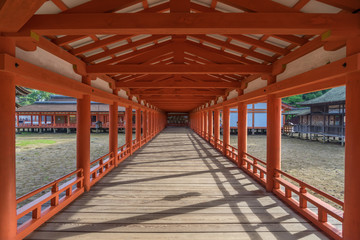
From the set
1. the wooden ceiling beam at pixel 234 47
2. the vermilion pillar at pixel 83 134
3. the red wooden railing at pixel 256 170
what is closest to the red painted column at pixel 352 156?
the wooden ceiling beam at pixel 234 47

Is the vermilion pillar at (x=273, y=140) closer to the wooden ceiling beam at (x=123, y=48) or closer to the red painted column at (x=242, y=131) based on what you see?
the red painted column at (x=242, y=131)

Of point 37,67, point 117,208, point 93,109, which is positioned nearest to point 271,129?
point 117,208

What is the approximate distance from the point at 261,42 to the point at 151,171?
214 inches

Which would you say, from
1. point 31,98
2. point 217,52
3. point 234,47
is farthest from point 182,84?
point 31,98

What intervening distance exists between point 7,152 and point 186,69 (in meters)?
4.14

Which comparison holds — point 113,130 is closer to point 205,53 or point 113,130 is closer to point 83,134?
point 83,134

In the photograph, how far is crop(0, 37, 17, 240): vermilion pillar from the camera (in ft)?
8.97

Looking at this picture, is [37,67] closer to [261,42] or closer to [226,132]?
[261,42]

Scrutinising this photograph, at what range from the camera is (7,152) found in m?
2.82

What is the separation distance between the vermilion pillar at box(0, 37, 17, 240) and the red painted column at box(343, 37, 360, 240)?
16.7 ft

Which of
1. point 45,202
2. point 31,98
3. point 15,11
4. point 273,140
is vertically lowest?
point 45,202

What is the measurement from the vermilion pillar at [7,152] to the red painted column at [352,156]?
509cm

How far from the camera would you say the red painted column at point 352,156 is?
2705mm

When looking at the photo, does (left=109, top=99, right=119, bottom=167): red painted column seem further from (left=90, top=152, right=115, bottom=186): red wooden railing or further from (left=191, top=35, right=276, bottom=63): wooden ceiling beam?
(left=191, top=35, right=276, bottom=63): wooden ceiling beam
